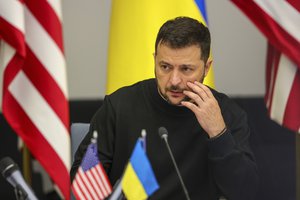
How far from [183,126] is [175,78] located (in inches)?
9.4

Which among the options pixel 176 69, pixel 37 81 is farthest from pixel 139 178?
pixel 37 81

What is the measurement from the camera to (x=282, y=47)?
10.00 feet

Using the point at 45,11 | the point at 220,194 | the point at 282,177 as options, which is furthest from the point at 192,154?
the point at 282,177

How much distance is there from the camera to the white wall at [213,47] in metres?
4.20

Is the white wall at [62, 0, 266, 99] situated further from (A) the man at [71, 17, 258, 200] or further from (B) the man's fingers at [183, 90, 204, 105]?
(B) the man's fingers at [183, 90, 204, 105]

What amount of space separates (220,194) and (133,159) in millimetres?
713

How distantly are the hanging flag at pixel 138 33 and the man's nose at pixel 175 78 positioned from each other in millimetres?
1000

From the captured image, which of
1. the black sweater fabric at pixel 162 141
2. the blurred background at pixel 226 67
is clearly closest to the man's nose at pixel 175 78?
the black sweater fabric at pixel 162 141

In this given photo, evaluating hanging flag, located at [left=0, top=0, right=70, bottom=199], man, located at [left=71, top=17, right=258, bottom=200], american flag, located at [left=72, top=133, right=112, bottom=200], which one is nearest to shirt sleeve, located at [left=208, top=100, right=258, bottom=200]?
man, located at [left=71, top=17, right=258, bottom=200]

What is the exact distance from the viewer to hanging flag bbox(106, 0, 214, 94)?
125 inches

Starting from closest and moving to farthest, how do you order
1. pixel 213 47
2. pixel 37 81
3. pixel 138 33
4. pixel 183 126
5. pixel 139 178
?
pixel 139 178 → pixel 183 126 → pixel 37 81 → pixel 138 33 → pixel 213 47

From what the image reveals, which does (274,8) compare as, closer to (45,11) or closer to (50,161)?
(45,11)

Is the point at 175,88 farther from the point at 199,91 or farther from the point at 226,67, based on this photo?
the point at 226,67

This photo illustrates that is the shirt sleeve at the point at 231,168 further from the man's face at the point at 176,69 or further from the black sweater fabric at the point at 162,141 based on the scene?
the man's face at the point at 176,69
